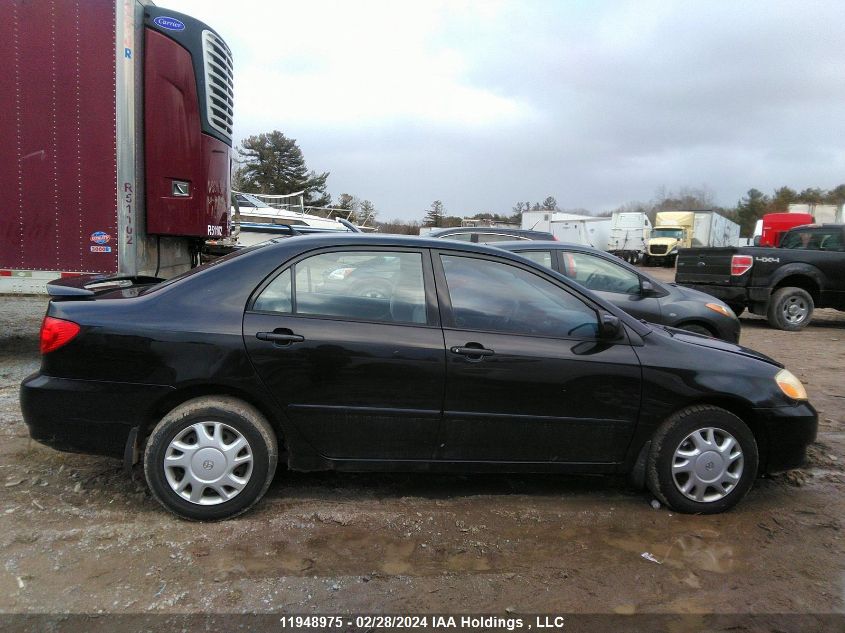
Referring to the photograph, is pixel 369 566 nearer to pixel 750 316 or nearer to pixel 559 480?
pixel 559 480

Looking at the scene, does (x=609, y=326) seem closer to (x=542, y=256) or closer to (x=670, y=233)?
(x=542, y=256)

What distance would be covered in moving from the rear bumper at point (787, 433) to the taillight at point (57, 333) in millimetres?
3870

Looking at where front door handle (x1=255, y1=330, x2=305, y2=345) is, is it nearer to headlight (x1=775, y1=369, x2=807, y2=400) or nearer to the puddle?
the puddle

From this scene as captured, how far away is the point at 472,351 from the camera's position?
10.9ft

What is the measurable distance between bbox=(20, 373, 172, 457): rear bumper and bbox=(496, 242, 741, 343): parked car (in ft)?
14.6

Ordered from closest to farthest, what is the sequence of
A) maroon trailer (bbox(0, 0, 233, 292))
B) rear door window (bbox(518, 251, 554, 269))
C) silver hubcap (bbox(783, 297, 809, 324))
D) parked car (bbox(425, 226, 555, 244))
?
maroon trailer (bbox(0, 0, 233, 292)) → rear door window (bbox(518, 251, 554, 269)) → parked car (bbox(425, 226, 555, 244)) → silver hubcap (bbox(783, 297, 809, 324))

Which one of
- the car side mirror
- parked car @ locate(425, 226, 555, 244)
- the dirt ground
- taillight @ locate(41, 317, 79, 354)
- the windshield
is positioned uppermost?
the windshield

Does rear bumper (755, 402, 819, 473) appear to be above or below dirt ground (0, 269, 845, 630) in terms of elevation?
above

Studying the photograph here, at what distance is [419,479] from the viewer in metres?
3.95

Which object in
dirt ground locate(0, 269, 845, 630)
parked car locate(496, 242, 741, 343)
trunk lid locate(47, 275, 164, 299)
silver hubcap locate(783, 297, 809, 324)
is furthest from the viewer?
silver hubcap locate(783, 297, 809, 324)

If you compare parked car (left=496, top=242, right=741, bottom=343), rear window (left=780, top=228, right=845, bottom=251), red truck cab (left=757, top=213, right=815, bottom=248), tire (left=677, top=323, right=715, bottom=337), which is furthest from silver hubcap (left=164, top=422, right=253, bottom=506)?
red truck cab (left=757, top=213, right=815, bottom=248)

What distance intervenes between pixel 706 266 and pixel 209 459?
1011 centimetres

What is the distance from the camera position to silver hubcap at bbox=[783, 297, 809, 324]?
10617 mm

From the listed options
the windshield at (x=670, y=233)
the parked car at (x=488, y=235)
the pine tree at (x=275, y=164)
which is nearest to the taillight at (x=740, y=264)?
the parked car at (x=488, y=235)
